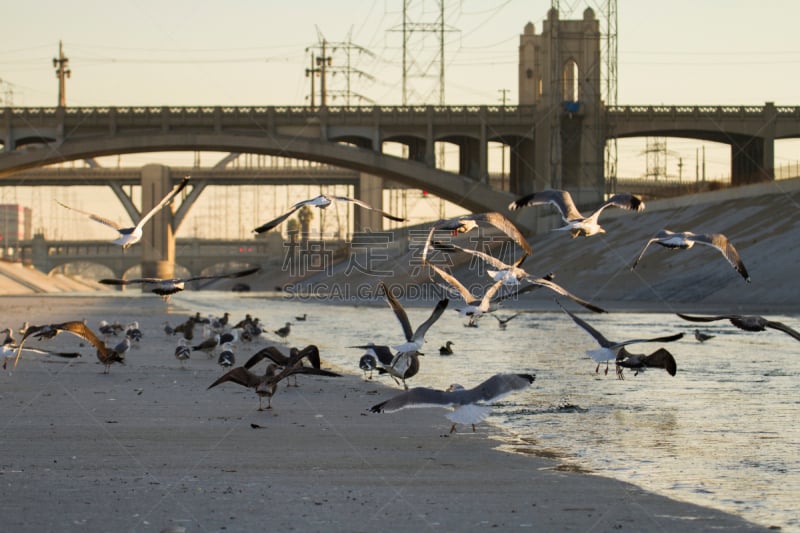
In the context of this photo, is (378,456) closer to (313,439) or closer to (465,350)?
(313,439)

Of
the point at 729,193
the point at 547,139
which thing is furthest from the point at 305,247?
the point at 729,193

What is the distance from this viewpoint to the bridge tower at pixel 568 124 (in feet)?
326

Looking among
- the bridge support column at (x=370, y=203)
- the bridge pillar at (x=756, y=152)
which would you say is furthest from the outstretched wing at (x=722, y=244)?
the bridge support column at (x=370, y=203)

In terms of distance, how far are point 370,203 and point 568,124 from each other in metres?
53.8

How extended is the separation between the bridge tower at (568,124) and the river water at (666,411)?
6712 cm

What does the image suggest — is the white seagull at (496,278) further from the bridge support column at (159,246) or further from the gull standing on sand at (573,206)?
the bridge support column at (159,246)

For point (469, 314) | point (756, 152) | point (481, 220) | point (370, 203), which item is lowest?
point (469, 314)

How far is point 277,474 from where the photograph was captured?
11.1 meters

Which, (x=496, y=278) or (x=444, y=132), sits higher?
(x=444, y=132)

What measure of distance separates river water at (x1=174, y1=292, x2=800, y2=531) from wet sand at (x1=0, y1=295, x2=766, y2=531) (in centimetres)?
55

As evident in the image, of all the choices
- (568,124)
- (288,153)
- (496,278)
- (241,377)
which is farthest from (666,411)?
(568,124)

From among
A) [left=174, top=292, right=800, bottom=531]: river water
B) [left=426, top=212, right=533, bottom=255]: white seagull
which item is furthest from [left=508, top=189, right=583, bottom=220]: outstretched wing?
[left=174, top=292, right=800, bottom=531]: river water

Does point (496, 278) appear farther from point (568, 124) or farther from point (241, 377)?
point (568, 124)

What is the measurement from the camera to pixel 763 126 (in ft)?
332
